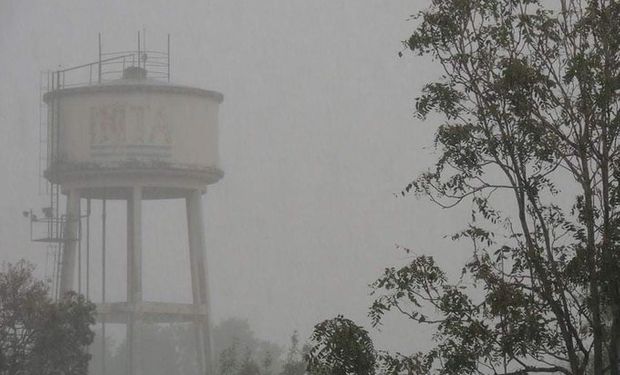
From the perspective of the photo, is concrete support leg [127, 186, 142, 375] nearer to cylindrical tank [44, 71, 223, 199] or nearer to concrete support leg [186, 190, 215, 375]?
cylindrical tank [44, 71, 223, 199]

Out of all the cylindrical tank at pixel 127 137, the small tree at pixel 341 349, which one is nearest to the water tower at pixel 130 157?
the cylindrical tank at pixel 127 137

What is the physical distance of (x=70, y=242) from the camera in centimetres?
5644

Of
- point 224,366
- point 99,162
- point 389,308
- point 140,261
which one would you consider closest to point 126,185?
point 99,162

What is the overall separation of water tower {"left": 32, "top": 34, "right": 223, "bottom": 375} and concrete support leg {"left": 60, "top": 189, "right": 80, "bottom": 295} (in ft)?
0.11

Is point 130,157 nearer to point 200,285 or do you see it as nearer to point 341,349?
point 200,285

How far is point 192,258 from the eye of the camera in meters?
58.3

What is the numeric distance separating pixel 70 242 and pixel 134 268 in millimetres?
2522

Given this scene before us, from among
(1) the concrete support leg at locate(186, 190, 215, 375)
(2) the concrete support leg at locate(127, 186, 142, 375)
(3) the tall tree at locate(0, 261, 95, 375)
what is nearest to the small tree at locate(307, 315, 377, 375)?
(3) the tall tree at locate(0, 261, 95, 375)

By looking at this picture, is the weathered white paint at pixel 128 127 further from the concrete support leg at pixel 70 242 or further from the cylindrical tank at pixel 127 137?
the concrete support leg at pixel 70 242

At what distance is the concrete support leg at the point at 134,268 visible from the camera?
54.8m

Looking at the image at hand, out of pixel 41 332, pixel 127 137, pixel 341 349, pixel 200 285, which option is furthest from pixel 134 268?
pixel 341 349

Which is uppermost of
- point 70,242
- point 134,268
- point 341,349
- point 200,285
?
point 70,242

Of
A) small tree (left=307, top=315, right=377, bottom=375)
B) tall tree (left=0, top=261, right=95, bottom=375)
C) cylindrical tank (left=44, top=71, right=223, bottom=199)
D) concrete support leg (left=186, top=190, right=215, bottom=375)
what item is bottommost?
small tree (left=307, top=315, right=377, bottom=375)

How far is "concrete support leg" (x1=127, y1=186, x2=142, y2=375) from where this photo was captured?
2158 inches
